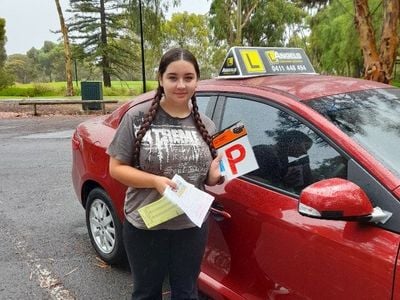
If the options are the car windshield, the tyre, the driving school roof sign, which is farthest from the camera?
the tyre

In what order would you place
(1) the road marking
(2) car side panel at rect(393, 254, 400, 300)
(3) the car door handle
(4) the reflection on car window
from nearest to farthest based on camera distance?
1. (2) car side panel at rect(393, 254, 400, 300)
2. (3) the car door handle
3. (4) the reflection on car window
4. (1) the road marking

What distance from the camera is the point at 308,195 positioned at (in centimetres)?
179

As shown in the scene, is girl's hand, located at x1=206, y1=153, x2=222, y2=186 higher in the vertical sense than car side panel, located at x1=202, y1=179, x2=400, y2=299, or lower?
higher

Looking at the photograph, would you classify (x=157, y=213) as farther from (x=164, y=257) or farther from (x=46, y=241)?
(x=46, y=241)

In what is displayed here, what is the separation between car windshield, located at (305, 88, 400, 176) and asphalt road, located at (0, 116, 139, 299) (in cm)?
196

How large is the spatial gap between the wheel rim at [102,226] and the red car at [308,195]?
1.15 m

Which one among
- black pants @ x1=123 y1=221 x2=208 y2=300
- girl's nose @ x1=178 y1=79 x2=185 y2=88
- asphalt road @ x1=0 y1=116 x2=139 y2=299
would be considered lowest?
asphalt road @ x1=0 y1=116 x2=139 y2=299

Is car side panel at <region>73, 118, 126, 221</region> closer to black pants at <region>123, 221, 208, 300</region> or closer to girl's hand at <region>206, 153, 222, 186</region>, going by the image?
black pants at <region>123, 221, 208, 300</region>

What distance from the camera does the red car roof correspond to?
249cm

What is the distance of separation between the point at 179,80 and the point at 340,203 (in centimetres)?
87

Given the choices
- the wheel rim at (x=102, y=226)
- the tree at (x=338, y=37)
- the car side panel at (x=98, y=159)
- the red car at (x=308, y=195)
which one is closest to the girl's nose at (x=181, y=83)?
the red car at (x=308, y=195)

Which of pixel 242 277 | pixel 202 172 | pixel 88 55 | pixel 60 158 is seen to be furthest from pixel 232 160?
pixel 88 55

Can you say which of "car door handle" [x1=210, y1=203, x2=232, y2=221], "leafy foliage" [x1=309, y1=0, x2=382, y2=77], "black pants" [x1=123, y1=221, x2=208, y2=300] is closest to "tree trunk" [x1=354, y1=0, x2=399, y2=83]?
"car door handle" [x1=210, y1=203, x2=232, y2=221]

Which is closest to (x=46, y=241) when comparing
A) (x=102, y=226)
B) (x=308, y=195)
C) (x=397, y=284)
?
(x=102, y=226)
